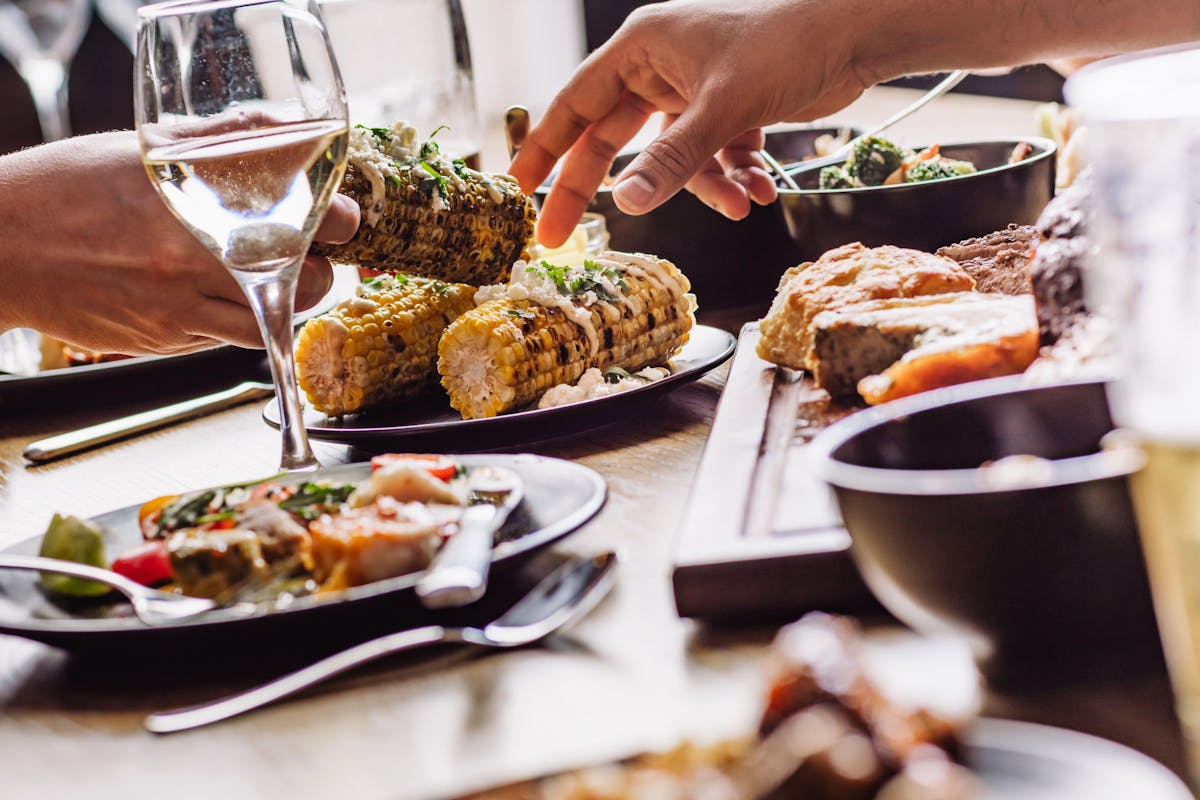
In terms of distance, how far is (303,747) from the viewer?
76 cm

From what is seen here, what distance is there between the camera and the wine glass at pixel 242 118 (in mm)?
1081

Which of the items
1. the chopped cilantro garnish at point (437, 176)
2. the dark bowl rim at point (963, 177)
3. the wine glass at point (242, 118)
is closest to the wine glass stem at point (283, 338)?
the wine glass at point (242, 118)

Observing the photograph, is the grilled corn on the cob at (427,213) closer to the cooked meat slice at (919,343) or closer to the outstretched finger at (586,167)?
the outstretched finger at (586,167)

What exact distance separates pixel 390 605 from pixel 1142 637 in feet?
1.46

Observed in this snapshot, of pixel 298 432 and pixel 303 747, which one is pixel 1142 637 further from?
pixel 298 432

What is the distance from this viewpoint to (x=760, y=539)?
85 cm

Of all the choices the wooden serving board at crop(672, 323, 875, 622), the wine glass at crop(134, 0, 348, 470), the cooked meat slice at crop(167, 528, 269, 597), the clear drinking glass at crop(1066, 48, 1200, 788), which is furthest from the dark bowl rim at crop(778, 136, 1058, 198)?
the clear drinking glass at crop(1066, 48, 1200, 788)

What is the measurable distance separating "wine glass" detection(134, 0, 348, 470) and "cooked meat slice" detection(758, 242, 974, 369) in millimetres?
454

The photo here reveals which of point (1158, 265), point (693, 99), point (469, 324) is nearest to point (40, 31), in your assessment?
point (693, 99)

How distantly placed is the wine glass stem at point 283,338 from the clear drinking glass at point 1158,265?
32.2 inches

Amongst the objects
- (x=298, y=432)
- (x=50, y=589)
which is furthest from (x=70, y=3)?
(x=50, y=589)

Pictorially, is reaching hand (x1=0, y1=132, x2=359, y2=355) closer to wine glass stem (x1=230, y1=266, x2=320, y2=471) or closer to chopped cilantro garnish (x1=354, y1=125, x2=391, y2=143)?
chopped cilantro garnish (x1=354, y1=125, x2=391, y2=143)

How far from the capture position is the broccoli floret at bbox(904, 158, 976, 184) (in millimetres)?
1805

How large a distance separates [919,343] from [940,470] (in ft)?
1.30
